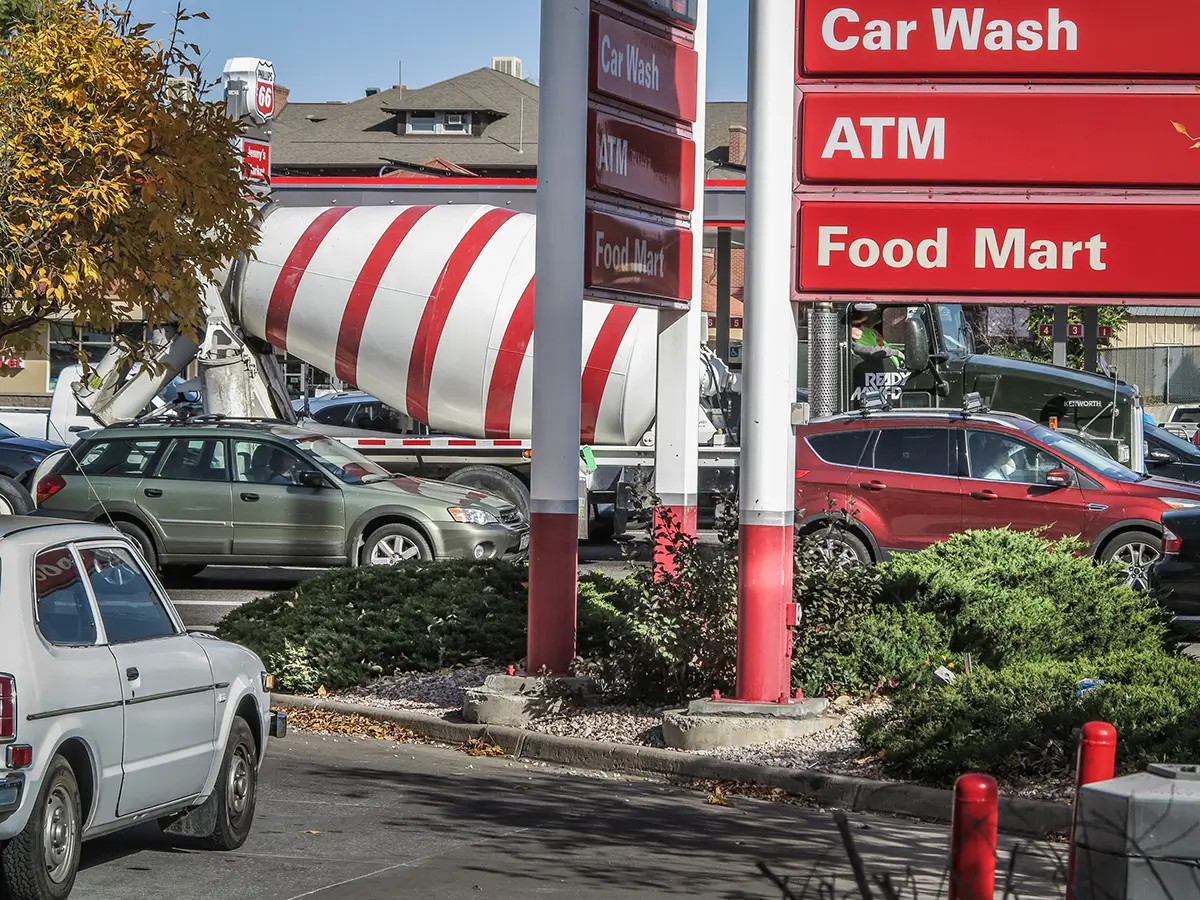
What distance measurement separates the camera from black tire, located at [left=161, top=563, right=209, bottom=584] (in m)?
19.9

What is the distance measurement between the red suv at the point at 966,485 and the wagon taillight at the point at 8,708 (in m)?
11.5

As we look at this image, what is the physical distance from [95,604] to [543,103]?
5153 millimetres

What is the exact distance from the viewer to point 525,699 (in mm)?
10875

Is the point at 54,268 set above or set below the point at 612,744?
above

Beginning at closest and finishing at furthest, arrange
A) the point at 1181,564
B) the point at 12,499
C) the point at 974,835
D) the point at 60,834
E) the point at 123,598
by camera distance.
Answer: the point at 974,835, the point at 60,834, the point at 123,598, the point at 1181,564, the point at 12,499

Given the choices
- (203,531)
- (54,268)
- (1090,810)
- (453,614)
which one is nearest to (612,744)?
(453,614)

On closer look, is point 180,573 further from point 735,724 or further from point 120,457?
point 735,724

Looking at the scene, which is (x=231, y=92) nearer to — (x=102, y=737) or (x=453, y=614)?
(x=453, y=614)

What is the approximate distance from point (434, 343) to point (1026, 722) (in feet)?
45.9

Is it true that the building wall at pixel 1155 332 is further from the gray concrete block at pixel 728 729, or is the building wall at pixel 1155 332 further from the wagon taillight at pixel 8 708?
the wagon taillight at pixel 8 708

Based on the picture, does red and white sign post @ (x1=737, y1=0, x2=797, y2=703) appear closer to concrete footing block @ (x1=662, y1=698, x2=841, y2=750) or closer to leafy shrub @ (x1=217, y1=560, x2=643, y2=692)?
concrete footing block @ (x1=662, y1=698, x2=841, y2=750)

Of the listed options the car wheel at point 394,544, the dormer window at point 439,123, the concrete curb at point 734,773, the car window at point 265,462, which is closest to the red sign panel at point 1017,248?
the concrete curb at point 734,773

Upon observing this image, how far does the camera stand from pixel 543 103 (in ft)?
36.3

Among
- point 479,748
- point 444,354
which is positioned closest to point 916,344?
point 444,354
